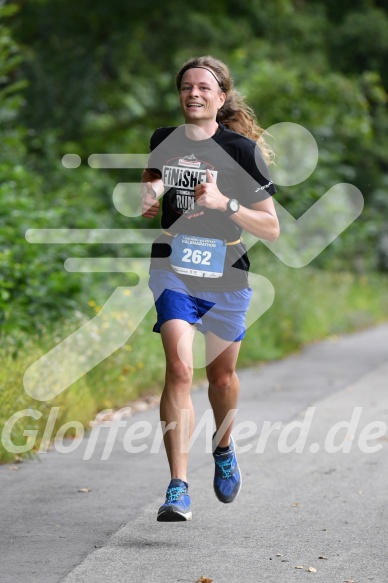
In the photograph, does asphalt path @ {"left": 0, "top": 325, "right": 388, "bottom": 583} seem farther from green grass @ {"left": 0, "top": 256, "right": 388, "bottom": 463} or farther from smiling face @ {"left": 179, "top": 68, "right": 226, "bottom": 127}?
smiling face @ {"left": 179, "top": 68, "right": 226, "bottom": 127}

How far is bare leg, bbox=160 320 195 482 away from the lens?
219 inches

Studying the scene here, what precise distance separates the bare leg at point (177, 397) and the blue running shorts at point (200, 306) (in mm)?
99

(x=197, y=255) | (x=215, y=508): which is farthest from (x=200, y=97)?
(x=215, y=508)

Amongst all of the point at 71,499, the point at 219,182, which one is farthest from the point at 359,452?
the point at 219,182

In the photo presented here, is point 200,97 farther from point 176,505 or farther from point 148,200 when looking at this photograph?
point 176,505

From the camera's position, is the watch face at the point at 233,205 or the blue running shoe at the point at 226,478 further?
the blue running shoe at the point at 226,478

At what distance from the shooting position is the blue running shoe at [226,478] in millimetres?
5965

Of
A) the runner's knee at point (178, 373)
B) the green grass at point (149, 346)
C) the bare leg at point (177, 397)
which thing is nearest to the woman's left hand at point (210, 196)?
the bare leg at point (177, 397)

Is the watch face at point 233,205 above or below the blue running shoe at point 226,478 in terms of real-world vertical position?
above

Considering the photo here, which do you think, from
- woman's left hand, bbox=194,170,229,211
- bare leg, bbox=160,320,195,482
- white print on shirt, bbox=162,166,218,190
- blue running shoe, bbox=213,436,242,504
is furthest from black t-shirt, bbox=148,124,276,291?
blue running shoe, bbox=213,436,242,504

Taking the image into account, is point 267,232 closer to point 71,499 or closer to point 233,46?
point 71,499

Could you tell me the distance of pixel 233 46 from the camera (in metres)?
24.6

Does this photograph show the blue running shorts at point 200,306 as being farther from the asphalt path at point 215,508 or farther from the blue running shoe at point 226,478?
the asphalt path at point 215,508

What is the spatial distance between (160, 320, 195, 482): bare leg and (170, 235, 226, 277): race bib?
Answer: 29 centimetres
